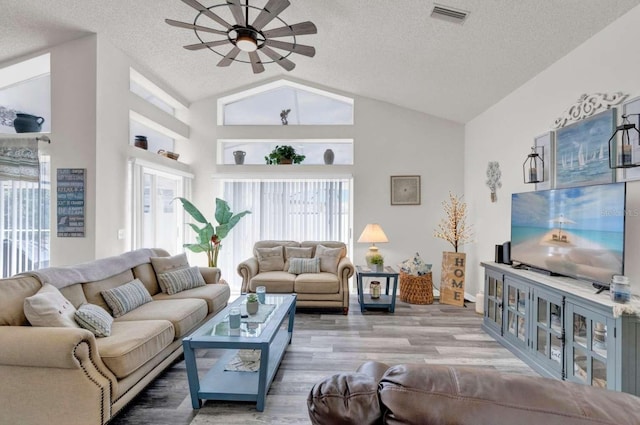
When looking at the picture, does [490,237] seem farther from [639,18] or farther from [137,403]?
[137,403]

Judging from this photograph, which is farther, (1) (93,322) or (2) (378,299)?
(2) (378,299)

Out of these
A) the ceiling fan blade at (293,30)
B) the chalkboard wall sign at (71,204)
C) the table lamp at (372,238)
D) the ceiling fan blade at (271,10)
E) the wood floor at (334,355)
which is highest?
the ceiling fan blade at (271,10)

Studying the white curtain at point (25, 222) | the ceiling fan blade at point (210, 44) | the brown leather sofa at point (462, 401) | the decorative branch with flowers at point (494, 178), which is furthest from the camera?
the decorative branch with flowers at point (494, 178)

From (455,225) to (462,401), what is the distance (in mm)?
4565

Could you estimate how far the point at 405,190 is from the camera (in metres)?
5.24

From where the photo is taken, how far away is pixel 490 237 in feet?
14.1

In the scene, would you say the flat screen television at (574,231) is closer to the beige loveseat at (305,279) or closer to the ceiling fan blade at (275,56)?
the beige loveseat at (305,279)

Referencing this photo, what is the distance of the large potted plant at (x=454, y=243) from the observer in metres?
4.59

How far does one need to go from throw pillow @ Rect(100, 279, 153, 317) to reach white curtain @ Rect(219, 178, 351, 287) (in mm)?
2396

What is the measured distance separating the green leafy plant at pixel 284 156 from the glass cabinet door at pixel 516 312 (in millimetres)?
3472

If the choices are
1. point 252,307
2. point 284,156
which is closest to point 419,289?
point 252,307

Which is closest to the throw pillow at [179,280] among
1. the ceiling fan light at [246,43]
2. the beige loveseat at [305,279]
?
the beige loveseat at [305,279]

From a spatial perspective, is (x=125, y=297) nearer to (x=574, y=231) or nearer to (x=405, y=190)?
(x=574, y=231)

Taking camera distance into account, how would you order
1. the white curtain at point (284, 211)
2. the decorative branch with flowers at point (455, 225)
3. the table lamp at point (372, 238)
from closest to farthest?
the table lamp at point (372, 238), the decorative branch with flowers at point (455, 225), the white curtain at point (284, 211)
